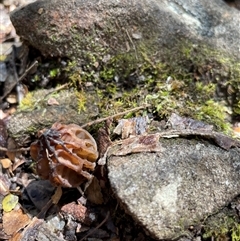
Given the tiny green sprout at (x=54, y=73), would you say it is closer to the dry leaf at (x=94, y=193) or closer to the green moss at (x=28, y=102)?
the green moss at (x=28, y=102)

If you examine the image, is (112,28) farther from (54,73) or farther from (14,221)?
(14,221)

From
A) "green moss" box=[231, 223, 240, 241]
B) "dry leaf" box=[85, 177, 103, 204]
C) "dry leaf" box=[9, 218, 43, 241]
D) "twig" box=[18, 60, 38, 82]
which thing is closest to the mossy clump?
"green moss" box=[231, 223, 240, 241]

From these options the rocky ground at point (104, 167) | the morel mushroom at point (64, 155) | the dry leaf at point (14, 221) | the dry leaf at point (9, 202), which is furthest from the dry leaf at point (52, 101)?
the dry leaf at point (14, 221)

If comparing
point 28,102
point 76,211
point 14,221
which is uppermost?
point 28,102

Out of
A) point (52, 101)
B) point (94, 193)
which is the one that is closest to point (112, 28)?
point (52, 101)

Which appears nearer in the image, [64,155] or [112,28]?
[64,155]

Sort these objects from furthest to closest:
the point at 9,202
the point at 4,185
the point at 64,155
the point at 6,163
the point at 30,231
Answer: the point at 6,163
the point at 4,185
the point at 9,202
the point at 30,231
the point at 64,155
